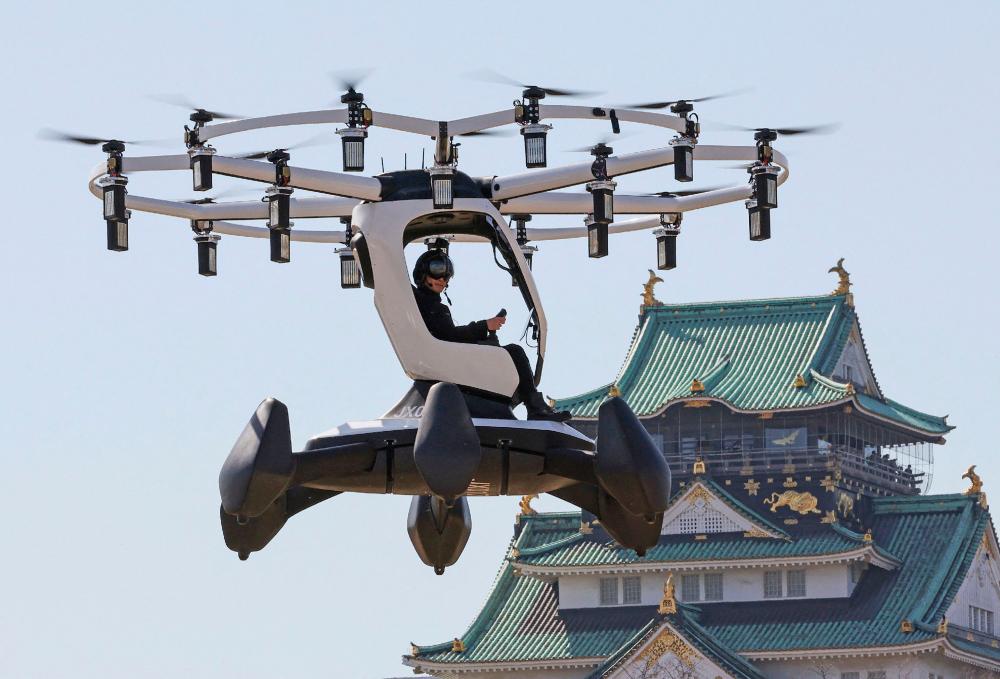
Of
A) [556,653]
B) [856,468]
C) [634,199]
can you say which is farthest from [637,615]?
[634,199]

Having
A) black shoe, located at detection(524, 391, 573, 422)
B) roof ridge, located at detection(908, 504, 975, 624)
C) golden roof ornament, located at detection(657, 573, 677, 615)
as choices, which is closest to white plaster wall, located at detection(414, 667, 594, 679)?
golden roof ornament, located at detection(657, 573, 677, 615)

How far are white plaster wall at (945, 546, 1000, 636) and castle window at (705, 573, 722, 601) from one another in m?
6.26

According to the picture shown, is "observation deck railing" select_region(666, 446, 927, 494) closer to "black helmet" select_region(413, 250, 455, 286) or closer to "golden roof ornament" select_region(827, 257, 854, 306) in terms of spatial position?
"golden roof ornament" select_region(827, 257, 854, 306)

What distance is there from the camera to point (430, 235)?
2373cm

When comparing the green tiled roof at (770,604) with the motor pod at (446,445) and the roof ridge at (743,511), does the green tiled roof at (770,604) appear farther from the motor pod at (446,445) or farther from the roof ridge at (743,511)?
the motor pod at (446,445)

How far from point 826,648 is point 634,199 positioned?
153ft

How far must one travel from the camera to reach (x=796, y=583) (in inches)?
2869

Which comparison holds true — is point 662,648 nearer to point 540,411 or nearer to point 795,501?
point 795,501

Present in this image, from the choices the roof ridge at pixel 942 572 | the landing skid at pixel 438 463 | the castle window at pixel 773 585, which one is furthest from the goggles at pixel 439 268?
the castle window at pixel 773 585

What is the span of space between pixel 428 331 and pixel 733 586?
51.1m

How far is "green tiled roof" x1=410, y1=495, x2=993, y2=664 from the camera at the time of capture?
70.8 m

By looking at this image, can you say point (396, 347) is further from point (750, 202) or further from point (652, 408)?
point (652, 408)

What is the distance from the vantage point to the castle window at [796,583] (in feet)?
239

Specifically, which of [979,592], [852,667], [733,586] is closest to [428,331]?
[852,667]
